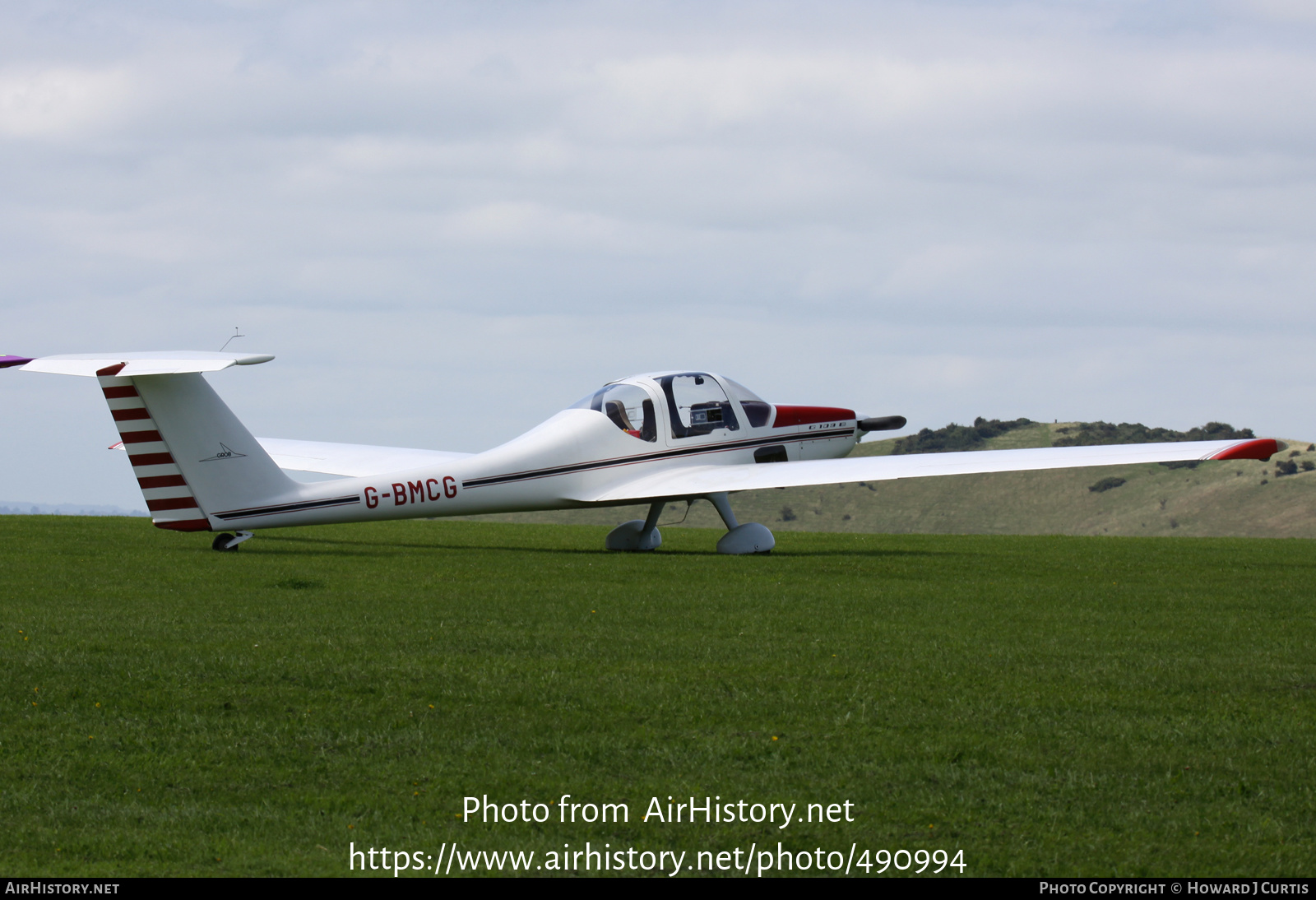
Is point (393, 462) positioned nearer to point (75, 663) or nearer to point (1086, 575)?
point (1086, 575)

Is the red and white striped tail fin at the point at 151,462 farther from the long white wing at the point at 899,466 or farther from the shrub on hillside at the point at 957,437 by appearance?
the shrub on hillside at the point at 957,437

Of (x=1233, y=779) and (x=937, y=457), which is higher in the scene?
(x=937, y=457)

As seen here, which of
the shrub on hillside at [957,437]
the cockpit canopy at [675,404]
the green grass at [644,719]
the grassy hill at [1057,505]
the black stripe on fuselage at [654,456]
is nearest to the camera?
the green grass at [644,719]

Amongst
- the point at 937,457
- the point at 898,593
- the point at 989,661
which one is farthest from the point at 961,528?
the point at 989,661

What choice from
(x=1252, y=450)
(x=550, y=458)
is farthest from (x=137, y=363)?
(x=1252, y=450)

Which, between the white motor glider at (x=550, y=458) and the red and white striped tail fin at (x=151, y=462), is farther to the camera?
the white motor glider at (x=550, y=458)

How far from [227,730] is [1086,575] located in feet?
39.0

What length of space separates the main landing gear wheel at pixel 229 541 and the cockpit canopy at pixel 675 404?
18.1 ft

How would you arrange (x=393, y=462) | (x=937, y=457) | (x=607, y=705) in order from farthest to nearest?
(x=393, y=462) → (x=937, y=457) → (x=607, y=705)

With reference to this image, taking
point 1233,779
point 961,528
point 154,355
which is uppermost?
point 154,355

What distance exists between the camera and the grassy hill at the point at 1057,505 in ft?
211

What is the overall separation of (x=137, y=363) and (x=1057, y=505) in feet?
216

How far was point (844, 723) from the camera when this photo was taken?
680cm

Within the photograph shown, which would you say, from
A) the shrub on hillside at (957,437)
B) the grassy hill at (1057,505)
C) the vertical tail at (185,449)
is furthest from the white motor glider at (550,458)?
the shrub on hillside at (957,437)
